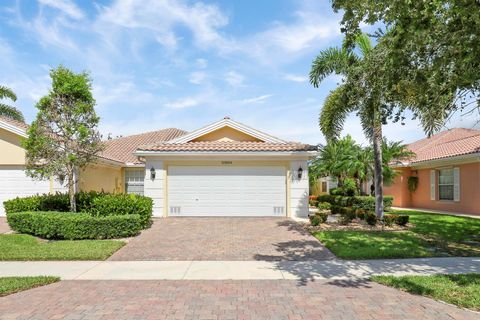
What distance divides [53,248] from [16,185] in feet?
27.0

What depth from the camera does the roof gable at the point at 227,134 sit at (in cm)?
1803

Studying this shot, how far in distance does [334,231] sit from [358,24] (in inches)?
279

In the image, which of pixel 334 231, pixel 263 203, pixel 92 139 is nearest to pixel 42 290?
pixel 92 139

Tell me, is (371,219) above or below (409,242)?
above

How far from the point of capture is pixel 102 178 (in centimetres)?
1920

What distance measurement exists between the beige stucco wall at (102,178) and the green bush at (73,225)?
457 centimetres

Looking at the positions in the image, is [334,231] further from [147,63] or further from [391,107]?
[147,63]

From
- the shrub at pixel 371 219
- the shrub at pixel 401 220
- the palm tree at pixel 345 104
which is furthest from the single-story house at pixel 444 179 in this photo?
the shrub at pixel 371 219

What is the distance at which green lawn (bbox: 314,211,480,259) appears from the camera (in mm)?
9172

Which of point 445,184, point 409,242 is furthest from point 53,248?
point 445,184

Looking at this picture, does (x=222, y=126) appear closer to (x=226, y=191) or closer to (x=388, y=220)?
(x=226, y=191)

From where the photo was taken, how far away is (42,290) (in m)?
6.39

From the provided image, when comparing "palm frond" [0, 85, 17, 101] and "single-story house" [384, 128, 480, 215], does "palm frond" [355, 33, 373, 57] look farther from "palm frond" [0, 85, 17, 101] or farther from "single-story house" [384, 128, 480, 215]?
"palm frond" [0, 85, 17, 101]

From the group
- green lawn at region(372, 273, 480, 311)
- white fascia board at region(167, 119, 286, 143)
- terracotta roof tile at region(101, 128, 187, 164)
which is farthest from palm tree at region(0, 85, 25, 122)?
green lawn at region(372, 273, 480, 311)
